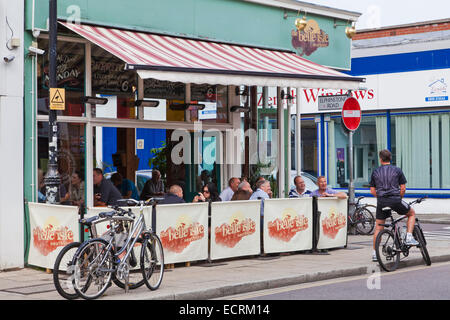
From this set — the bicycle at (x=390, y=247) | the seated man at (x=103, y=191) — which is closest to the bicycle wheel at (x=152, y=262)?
the seated man at (x=103, y=191)

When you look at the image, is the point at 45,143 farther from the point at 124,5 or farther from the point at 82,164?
the point at 124,5

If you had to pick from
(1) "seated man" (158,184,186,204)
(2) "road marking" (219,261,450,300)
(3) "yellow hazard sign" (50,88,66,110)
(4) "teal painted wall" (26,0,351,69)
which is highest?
(4) "teal painted wall" (26,0,351,69)

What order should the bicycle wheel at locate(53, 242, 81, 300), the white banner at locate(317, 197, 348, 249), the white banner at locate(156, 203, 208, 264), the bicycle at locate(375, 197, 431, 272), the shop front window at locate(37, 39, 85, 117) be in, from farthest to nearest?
the white banner at locate(317, 197, 348, 249)
the shop front window at locate(37, 39, 85, 117)
the bicycle at locate(375, 197, 431, 272)
the white banner at locate(156, 203, 208, 264)
the bicycle wheel at locate(53, 242, 81, 300)

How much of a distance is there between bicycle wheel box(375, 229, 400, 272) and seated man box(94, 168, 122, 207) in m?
4.43

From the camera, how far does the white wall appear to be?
1123 centimetres

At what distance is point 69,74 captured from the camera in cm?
1267

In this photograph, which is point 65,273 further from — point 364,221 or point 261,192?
point 364,221

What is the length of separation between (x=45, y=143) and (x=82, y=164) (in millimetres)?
938

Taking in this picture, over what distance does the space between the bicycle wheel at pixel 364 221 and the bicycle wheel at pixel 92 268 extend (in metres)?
9.52

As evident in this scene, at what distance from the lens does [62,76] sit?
41.2 feet

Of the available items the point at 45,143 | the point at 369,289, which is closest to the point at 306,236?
the point at 369,289

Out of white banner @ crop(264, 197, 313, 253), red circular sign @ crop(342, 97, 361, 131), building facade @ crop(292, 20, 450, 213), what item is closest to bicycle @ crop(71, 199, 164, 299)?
white banner @ crop(264, 197, 313, 253)

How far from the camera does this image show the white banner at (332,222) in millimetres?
13250

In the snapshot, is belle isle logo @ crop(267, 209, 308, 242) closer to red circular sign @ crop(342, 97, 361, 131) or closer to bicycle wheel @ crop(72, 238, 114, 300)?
red circular sign @ crop(342, 97, 361, 131)
